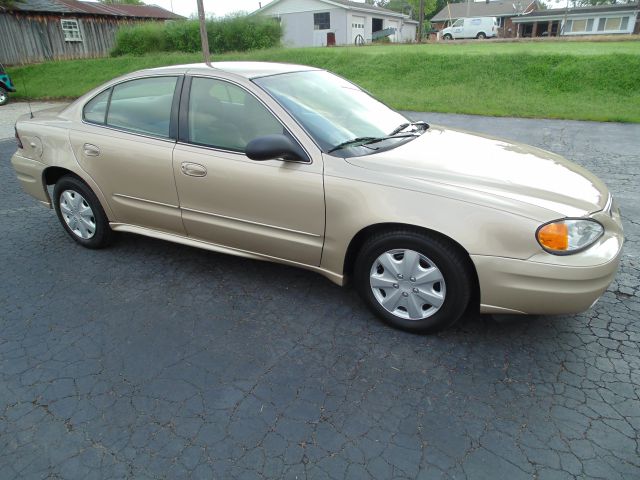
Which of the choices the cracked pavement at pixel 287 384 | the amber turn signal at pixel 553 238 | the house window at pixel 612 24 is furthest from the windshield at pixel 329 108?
the house window at pixel 612 24

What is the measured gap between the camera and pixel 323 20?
3678 cm

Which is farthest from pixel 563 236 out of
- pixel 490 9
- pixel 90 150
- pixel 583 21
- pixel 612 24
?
pixel 490 9

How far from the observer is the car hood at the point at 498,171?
2732mm

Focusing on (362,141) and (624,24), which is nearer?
(362,141)

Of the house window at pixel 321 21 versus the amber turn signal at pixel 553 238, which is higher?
the house window at pixel 321 21

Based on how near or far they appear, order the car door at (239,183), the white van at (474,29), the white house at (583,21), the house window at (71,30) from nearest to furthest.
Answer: the car door at (239,183) → the house window at (71,30) → the white van at (474,29) → the white house at (583,21)

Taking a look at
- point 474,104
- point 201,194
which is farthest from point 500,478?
point 474,104

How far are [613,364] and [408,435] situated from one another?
4.53ft

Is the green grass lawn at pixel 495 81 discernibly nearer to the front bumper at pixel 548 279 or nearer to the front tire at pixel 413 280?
the front bumper at pixel 548 279

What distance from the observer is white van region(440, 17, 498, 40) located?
136 feet

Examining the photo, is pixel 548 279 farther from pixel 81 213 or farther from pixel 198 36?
pixel 198 36

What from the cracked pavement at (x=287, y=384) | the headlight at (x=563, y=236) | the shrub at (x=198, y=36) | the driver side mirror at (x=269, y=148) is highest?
the shrub at (x=198, y=36)

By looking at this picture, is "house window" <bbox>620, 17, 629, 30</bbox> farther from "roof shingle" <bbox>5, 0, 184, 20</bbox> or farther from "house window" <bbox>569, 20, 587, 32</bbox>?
"roof shingle" <bbox>5, 0, 184, 20</bbox>

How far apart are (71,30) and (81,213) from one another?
25253mm
